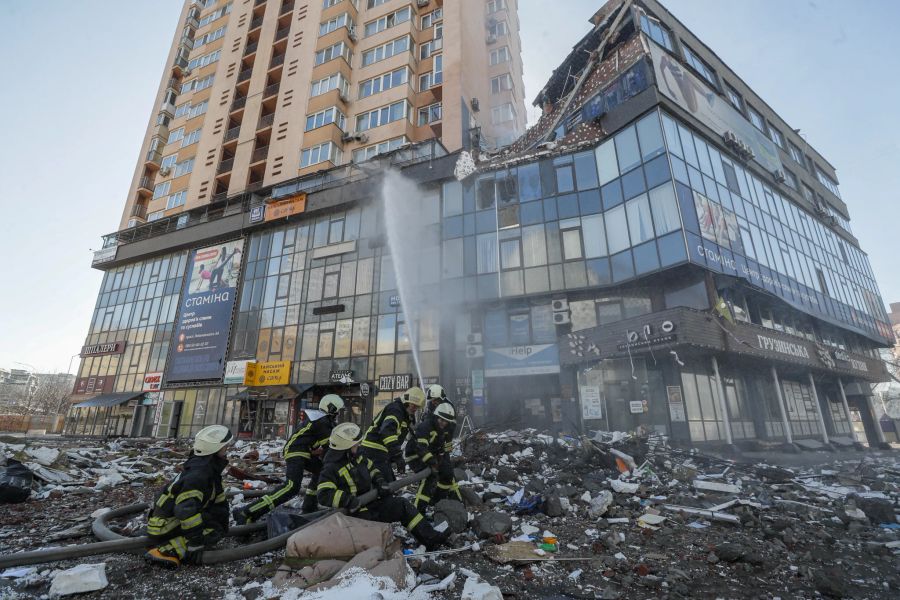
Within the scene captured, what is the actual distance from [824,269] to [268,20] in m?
44.0

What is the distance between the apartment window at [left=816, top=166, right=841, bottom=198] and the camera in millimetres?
31953

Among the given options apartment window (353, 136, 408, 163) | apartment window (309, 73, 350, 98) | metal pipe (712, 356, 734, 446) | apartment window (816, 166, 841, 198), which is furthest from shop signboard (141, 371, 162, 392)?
apartment window (816, 166, 841, 198)

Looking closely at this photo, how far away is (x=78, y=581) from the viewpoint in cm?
382

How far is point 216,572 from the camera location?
4.34 metres

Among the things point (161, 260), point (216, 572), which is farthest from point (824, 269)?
point (161, 260)

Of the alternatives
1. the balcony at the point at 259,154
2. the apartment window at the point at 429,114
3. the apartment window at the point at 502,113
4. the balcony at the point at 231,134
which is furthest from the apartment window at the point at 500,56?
the balcony at the point at 231,134

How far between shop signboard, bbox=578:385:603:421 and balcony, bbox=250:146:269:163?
27.3m

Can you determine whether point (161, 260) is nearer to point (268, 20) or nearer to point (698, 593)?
point (268, 20)

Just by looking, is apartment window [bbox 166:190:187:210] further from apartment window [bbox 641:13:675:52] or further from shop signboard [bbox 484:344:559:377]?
apartment window [bbox 641:13:675:52]

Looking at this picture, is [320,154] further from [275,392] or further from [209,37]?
[209,37]

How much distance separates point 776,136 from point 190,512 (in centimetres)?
3747

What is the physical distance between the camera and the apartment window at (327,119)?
2792cm

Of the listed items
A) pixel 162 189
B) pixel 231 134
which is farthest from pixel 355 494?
pixel 162 189

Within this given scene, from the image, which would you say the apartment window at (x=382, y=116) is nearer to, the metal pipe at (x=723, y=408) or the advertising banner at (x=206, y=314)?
the advertising banner at (x=206, y=314)
